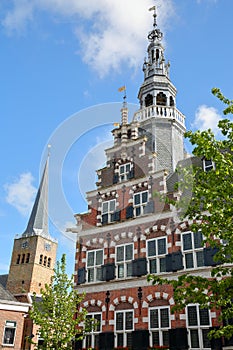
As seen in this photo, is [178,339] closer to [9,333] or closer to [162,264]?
[162,264]

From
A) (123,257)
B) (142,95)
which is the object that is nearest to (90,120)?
A: (123,257)

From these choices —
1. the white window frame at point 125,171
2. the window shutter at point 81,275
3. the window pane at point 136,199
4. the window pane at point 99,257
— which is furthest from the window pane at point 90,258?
the white window frame at point 125,171

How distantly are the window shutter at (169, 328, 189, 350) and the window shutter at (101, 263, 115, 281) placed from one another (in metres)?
4.50

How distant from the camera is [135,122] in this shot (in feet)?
83.3

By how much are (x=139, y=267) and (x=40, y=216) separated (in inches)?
2058

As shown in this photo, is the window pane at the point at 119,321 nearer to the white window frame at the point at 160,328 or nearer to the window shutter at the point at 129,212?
the white window frame at the point at 160,328

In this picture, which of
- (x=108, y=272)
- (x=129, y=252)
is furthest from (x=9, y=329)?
(x=129, y=252)

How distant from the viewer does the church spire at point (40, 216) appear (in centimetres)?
6788

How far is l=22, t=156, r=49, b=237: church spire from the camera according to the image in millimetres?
67875

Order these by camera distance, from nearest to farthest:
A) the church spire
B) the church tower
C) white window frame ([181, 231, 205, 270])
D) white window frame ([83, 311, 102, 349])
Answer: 1. white window frame ([181, 231, 205, 270])
2. white window frame ([83, 311, 102, 349])
3. the church tower
4. the church spire

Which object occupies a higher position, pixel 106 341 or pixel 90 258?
pixel 90 258

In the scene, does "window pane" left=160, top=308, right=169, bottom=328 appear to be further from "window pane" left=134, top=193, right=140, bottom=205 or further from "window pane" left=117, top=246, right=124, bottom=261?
"window pane" left=134, top=193, right=140, bottom=205

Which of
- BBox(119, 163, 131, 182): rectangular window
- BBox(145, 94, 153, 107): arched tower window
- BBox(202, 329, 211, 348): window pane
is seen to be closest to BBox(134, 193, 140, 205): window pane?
BBox(119, 163, 131, 182): rectangular window

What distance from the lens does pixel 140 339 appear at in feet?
56.0
